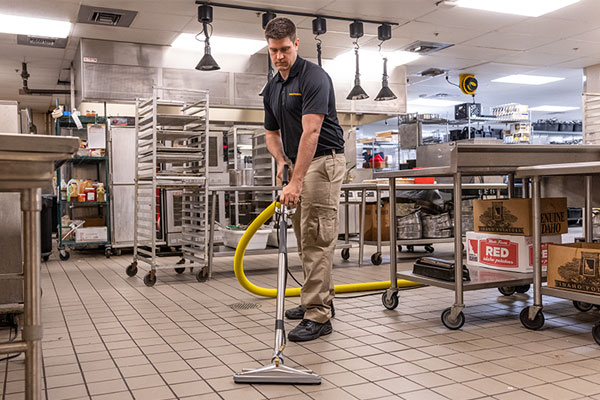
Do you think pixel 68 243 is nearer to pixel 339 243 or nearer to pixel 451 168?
pixel 339 243

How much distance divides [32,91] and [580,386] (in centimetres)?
1013

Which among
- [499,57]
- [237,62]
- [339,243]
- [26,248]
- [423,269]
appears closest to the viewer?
[26,248]

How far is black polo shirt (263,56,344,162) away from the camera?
265 centimetres

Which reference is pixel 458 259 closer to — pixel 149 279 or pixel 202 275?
pixel 202 275

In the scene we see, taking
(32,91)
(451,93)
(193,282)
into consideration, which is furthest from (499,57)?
(32,91)

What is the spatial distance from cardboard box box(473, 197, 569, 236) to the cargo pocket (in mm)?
1177

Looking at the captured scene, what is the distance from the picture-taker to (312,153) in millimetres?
2619

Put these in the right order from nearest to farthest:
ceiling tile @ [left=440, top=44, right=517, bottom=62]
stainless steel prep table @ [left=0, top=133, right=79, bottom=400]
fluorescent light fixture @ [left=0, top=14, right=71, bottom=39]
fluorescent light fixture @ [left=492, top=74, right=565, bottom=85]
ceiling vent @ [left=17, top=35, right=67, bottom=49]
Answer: stainless steel prep table @ [left=0, top=133, right=79, bottom=400], fluorescent light fixture @ [left=0, top=14, right=71, bottom=39], ceiling vent @ [left=17, top=35, right=67, bottom=49], ceiling tile @ [left=440, top=44, right=517, bottom=62], fluorescent light fixture @ [left=492, top=74, right=565, bottom=85]

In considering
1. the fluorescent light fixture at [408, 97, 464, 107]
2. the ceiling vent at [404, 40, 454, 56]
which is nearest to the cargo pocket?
the ceiling vent at [404, 40, 454, 56]

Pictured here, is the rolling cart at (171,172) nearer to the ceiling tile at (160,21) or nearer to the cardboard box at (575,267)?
the ceiling tile at (160,21)

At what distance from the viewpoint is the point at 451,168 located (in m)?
2.86

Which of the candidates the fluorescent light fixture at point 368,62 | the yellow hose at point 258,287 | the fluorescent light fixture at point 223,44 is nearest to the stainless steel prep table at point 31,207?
the yellow hose at point 258,287

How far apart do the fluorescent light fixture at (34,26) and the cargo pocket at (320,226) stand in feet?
16.6

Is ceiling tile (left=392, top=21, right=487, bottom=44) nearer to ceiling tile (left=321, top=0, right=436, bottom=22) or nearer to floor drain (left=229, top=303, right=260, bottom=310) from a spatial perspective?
ceiling tile (left=321, top=0, right=436, bottom=22)
